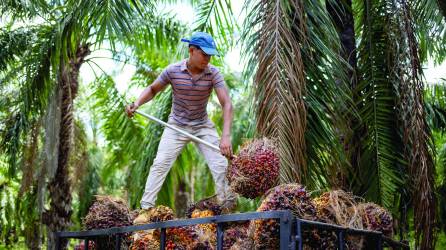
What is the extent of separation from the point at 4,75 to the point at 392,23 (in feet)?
21.5

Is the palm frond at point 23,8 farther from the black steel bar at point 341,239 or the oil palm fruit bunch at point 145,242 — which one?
the black steel bar at point 341,239

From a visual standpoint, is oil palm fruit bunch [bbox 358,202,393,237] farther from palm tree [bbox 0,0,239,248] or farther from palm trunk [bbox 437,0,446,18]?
palm tree [bbox 0,0,239,248]

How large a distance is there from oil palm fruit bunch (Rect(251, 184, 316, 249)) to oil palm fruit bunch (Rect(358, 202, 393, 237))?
2.16 feet

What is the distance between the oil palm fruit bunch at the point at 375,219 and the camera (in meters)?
4.33

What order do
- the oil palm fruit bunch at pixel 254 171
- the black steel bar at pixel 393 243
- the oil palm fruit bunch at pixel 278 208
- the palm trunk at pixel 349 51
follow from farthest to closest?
the palm trunk at pixel 349 51
the oil palm fruit bunch at pixel 254 171
the black steel bar at pixel 393 243
the oil palm fruit bunch at pixel 278 208

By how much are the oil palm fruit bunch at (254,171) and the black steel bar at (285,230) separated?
1246 mm

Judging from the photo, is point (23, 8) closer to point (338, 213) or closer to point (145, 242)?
point (145, 242)

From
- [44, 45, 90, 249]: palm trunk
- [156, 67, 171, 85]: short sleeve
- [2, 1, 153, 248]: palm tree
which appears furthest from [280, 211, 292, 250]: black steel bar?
[44, 45, 90, 249]: palm trunk

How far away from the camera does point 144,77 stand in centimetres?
1368

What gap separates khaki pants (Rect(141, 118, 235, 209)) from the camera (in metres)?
5.83

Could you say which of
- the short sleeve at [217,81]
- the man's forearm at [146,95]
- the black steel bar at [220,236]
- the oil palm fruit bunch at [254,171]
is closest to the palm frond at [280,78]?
the short sleeve at [217,81]

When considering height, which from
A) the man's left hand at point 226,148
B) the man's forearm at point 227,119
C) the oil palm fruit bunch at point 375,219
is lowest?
the oil palm fruit bunch at point 375,219

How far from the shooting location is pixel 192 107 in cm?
614

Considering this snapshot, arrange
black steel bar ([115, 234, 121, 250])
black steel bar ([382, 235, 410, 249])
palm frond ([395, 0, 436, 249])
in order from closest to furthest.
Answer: black steel bar ([382, 235, 410, 249]) < black steel bar ([115, 234, 121, 250]) < palm frond ([395, 0, 436, 249])
